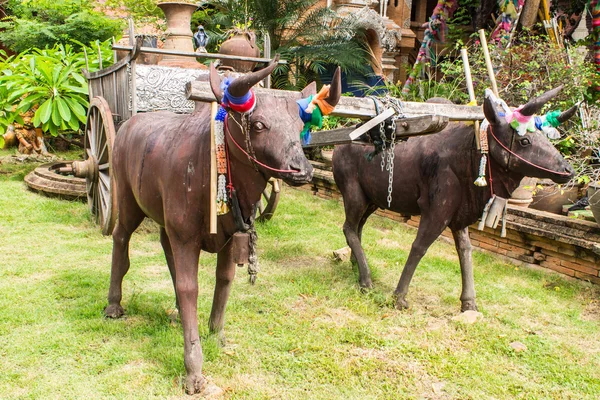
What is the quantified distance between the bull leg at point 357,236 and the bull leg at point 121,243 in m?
2.14

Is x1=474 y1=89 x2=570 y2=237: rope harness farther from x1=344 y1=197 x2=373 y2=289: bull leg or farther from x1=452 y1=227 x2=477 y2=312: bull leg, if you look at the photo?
x1=344 y1=197 x2=373 y2=289: bull leg

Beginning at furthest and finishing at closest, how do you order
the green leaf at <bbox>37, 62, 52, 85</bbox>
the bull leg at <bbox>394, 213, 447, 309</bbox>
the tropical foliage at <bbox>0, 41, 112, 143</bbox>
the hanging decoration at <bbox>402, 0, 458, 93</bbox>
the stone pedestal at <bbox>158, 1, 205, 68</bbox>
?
the hanging decoration at <bbox>402, 0, 458, 93</bbox>, the green leaf at <bbox>37, 62, 52, 85</bbox>, the tropical foliage at <bbox>0, 41, 112, 143</bbox>, the stone pedestal at <bbox>158, 1, 205, 68</bbox>, the bull leg at <bbox>394, 213, 447, 309</bbox>

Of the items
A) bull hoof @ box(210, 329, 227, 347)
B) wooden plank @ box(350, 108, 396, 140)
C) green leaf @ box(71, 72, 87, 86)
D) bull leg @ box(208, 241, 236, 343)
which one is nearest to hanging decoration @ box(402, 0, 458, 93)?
green leaf @ box(71, 72, 87, 86)

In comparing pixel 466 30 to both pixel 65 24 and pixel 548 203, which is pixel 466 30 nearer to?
pixel 548 203

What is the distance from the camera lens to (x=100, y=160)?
245 inches

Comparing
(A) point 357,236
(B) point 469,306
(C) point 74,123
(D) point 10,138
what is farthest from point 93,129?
(D) point 10,138

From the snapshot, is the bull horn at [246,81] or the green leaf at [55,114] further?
the green leaf at [55,114]

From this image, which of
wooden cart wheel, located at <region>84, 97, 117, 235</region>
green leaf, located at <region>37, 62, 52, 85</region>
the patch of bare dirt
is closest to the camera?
the patch of bare dirt

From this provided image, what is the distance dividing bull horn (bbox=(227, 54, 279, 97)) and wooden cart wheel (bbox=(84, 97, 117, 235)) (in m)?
3.14

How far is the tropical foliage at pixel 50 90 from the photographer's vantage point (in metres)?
7.32

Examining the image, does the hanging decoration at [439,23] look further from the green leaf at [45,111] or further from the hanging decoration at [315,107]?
the hanging decoration at [315,107]

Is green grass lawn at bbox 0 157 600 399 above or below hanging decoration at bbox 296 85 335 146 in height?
below

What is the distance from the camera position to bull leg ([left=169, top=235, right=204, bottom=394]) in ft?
11.1

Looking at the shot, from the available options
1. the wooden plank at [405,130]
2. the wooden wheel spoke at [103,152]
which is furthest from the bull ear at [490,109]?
the wooden wheel spoke at [103,152]
